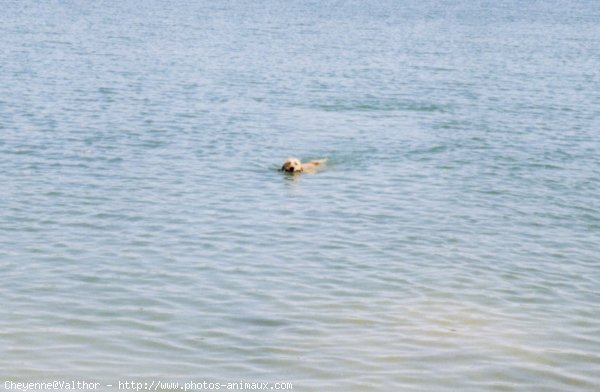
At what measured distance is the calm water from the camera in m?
15.9

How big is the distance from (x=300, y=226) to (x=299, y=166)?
5.52 meters

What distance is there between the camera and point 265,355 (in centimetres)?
1571

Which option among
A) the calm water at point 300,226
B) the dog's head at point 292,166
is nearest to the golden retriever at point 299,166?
the dog's head at point 292,166

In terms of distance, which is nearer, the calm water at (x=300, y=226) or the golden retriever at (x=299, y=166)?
the calm water at (x=300, y=226)

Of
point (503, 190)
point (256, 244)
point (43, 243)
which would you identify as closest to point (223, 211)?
point (256, 244)

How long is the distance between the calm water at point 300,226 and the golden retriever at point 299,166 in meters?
0.51

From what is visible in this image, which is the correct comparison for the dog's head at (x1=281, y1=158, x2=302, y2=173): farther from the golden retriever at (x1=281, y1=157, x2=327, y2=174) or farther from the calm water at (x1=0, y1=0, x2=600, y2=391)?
the calm water at (x1=0, y1=0, x2=600, y2=391)

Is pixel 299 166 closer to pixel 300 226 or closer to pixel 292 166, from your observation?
pixel 292 166

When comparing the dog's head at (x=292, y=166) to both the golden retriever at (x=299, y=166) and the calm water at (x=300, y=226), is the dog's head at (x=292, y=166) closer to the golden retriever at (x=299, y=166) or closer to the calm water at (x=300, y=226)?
the golden retriever at (x=299, y=166)

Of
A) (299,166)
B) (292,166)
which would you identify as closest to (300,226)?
(292,166)

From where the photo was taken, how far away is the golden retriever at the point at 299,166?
29203mm

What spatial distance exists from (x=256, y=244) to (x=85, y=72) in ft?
99.2

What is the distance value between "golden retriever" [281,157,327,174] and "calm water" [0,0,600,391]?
20.3 inches

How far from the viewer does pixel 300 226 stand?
79.3 feet
